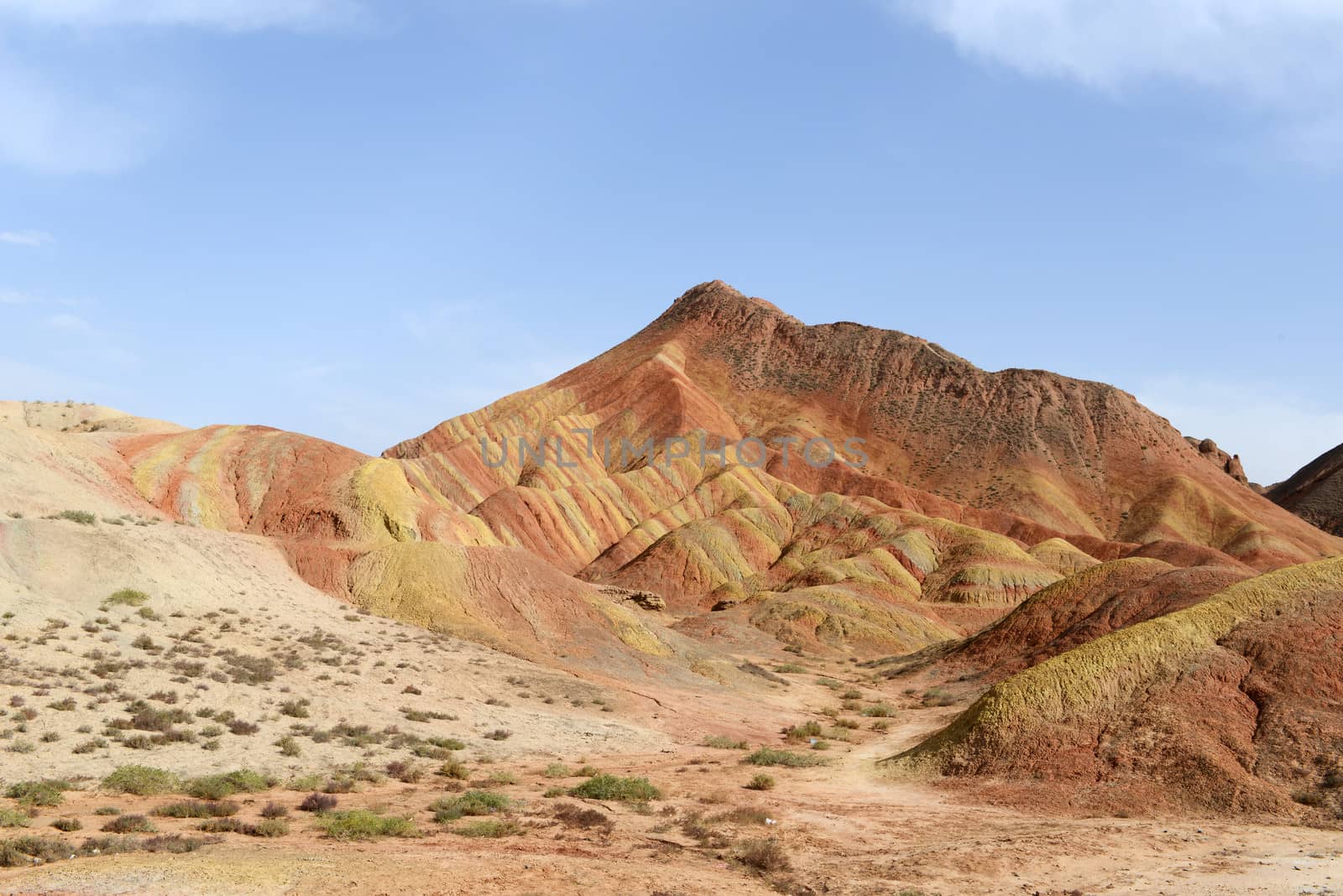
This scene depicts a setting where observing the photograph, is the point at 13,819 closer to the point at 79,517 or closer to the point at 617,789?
the point at 617,789

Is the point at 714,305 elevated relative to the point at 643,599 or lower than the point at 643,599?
elevated

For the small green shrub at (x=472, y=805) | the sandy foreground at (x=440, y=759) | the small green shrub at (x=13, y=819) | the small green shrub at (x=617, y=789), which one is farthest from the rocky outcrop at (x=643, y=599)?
the small green shrub at (x=13, y=819)

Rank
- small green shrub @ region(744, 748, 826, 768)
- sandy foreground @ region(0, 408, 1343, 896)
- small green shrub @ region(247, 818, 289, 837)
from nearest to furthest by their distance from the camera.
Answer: sandy foreground @ region(0, 408, 1343, 896), small green shrub @ region(247, 818, 289, 837), small green shrub @ region(744, 748, 826, 768)

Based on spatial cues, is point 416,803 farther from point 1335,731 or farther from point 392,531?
point 392,531

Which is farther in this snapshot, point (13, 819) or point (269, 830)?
point (269, 830)

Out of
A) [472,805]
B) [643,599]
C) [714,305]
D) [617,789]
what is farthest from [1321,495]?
[472,805]

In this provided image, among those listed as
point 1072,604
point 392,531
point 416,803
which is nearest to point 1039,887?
point 416,803

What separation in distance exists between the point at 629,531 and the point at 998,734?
58.8 metres

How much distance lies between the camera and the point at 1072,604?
4303 cm

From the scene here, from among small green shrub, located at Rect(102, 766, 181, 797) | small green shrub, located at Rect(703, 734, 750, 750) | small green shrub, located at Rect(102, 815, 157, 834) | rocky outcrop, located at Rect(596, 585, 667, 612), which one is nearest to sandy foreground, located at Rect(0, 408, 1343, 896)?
small green shrub, located at Rect(102, 766, 181, 797)

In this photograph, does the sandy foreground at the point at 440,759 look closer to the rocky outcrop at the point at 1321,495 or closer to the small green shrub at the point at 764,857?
the small green shrub at the point at 764,857

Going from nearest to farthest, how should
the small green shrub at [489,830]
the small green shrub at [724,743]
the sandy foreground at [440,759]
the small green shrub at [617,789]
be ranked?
the sandy foreground at [440,759] → the small green shrub at [489,830] → the small green shrub at [617,789] → the small green shrub at [724,743]

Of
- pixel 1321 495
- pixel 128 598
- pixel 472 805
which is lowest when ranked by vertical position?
pixel 472 805

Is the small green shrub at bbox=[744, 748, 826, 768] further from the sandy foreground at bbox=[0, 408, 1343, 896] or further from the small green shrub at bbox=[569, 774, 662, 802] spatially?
the small green shrub at bbox=[569, 774, 662, 802]
